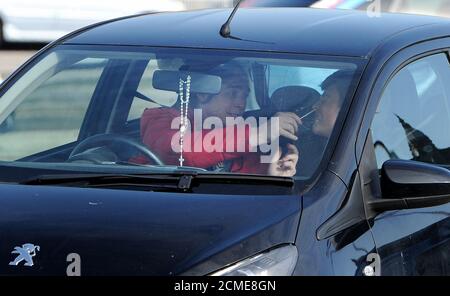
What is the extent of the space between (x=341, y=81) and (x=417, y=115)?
1.62 feet

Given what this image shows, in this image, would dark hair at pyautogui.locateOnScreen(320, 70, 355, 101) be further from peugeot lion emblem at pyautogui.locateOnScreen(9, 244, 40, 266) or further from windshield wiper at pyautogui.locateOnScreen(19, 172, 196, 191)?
peugeot lion emblem at pyautogui.locateOnScreen(9, 244, 40, 266)

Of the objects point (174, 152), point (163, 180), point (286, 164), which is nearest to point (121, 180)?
point (163, 180)

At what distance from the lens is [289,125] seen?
3.97 meters

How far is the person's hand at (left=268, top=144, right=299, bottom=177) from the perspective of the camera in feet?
12.5

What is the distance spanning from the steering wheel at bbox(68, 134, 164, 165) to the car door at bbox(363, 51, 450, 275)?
0.85m

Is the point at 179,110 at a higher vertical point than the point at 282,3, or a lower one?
lower

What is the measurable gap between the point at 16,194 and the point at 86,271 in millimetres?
614

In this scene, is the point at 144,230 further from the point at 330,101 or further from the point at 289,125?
the point at 330,101

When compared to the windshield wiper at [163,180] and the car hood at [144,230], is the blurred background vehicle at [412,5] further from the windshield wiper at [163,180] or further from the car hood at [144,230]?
the car hood at [144,230]

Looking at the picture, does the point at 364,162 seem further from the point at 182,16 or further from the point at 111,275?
the point at 182,16

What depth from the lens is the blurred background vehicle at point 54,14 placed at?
65.7 ft
